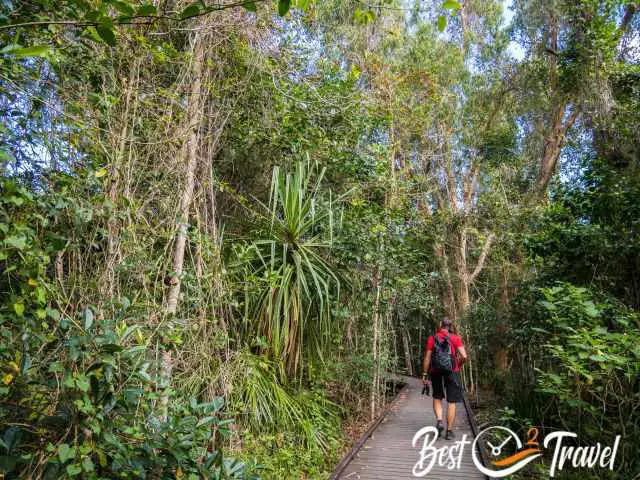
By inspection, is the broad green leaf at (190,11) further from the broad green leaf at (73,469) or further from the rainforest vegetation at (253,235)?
the broad green leaf at (73,469)

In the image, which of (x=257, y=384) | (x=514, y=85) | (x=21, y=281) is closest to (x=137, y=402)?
(x=21, y=281)

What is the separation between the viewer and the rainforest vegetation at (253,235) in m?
2.09

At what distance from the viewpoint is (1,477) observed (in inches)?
69.2

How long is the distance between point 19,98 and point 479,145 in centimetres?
1339

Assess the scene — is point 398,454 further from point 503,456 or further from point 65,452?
point 65,452

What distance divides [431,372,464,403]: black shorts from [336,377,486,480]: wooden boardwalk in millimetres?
571

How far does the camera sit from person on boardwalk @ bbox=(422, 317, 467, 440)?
18.0ft

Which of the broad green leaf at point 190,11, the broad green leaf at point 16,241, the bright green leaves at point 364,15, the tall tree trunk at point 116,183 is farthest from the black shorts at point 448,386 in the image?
the broad green leaf at point 190,11

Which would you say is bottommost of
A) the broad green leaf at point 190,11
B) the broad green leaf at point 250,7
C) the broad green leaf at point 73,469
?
the broad green leaf at point 73,469

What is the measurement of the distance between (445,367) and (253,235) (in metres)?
2.76

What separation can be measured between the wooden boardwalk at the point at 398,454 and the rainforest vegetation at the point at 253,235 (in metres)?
0.42

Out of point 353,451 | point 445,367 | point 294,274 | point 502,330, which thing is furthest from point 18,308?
point 502,330

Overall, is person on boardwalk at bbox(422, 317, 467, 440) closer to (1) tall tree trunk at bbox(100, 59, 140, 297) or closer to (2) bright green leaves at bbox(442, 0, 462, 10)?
(1) tall tree trunk at bbox(100, 59, 140, 297)

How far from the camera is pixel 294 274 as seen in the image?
552 cm
